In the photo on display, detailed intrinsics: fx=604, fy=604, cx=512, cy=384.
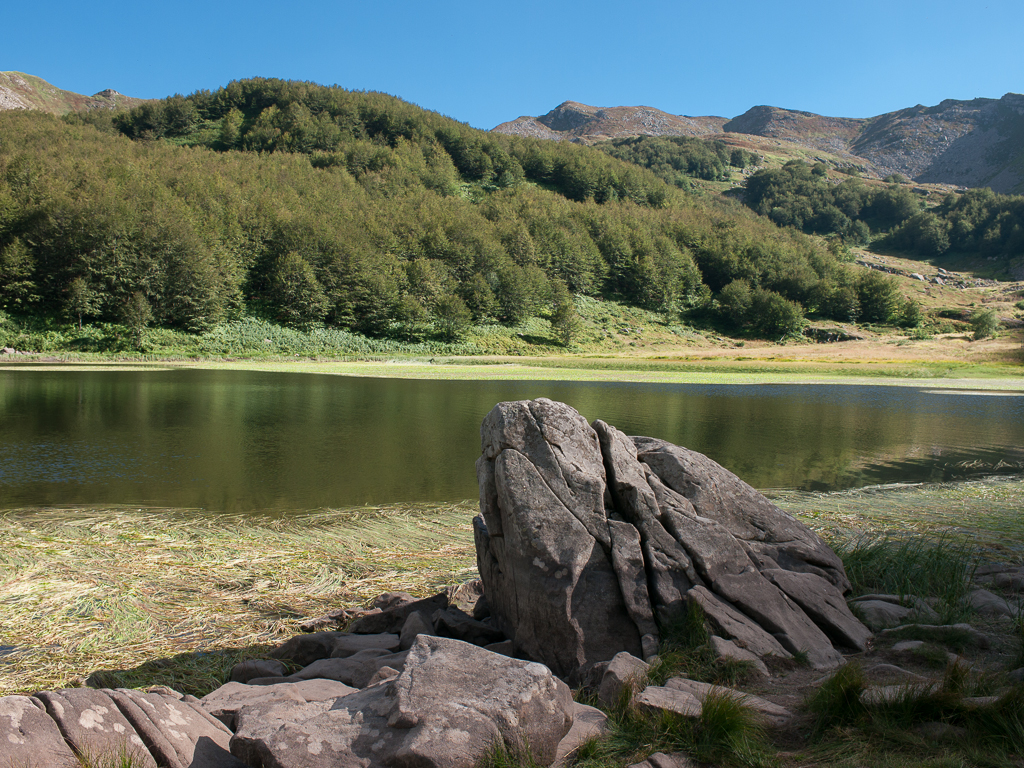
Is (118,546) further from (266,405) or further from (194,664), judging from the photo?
(266,405)

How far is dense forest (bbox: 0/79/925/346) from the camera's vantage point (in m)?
73.7

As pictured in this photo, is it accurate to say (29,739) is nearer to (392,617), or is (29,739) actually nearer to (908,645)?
(392,617)

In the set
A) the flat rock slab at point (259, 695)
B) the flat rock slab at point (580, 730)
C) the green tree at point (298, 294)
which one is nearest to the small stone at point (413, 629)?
the flat rock slab at point (259, 695)

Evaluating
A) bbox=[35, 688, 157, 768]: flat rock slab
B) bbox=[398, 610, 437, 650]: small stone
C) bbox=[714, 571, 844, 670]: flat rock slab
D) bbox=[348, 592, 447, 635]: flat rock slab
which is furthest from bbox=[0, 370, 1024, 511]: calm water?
bbox=[35, 688, 157, 768]: flat rock slab

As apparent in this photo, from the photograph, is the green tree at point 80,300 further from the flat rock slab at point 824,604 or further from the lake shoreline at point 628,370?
the flat rock slab at point 824,604

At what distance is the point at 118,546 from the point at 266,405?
1902cm

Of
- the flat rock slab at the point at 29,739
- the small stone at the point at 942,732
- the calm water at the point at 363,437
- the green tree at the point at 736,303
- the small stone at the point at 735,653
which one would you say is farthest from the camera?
the green tree at the point at 736,303

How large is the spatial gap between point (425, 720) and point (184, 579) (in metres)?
5.36

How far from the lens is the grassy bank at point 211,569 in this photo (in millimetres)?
5663

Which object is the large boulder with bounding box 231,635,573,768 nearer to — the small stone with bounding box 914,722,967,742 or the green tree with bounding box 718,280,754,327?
the small stone with bounding box 914,722,967,742

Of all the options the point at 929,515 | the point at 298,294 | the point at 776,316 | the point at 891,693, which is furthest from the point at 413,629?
the point at 776,316

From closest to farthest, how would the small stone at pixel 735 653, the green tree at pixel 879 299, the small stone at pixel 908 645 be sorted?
the small stone at pixel 735 653 → the small stone at pixel 908 645 → the green tree at pixel 879 299

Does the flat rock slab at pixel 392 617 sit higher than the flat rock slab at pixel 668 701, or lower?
lower

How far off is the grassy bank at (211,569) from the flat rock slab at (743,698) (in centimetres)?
390
